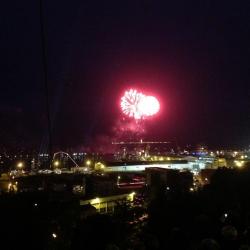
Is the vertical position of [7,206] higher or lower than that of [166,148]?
lower

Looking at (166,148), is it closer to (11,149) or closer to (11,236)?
(11,149)

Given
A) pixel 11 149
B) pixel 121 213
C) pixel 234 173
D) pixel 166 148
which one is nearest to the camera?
pixel 121 213

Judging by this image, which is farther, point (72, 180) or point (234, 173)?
point (72, 180)

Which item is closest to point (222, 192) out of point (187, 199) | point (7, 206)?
point (187, 199)

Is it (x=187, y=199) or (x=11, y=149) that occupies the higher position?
(x=11, y=149)

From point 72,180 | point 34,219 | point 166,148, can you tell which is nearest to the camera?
point 34,219

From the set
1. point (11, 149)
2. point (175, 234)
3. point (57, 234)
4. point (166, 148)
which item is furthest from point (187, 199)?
point (166, 148)

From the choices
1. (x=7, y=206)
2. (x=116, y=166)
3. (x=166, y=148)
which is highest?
(x=166, y=148)

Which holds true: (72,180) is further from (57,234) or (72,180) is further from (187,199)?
(57,234)

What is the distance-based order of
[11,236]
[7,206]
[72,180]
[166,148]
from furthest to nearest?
[166,148], [72,180], [7,206], [11,236]
